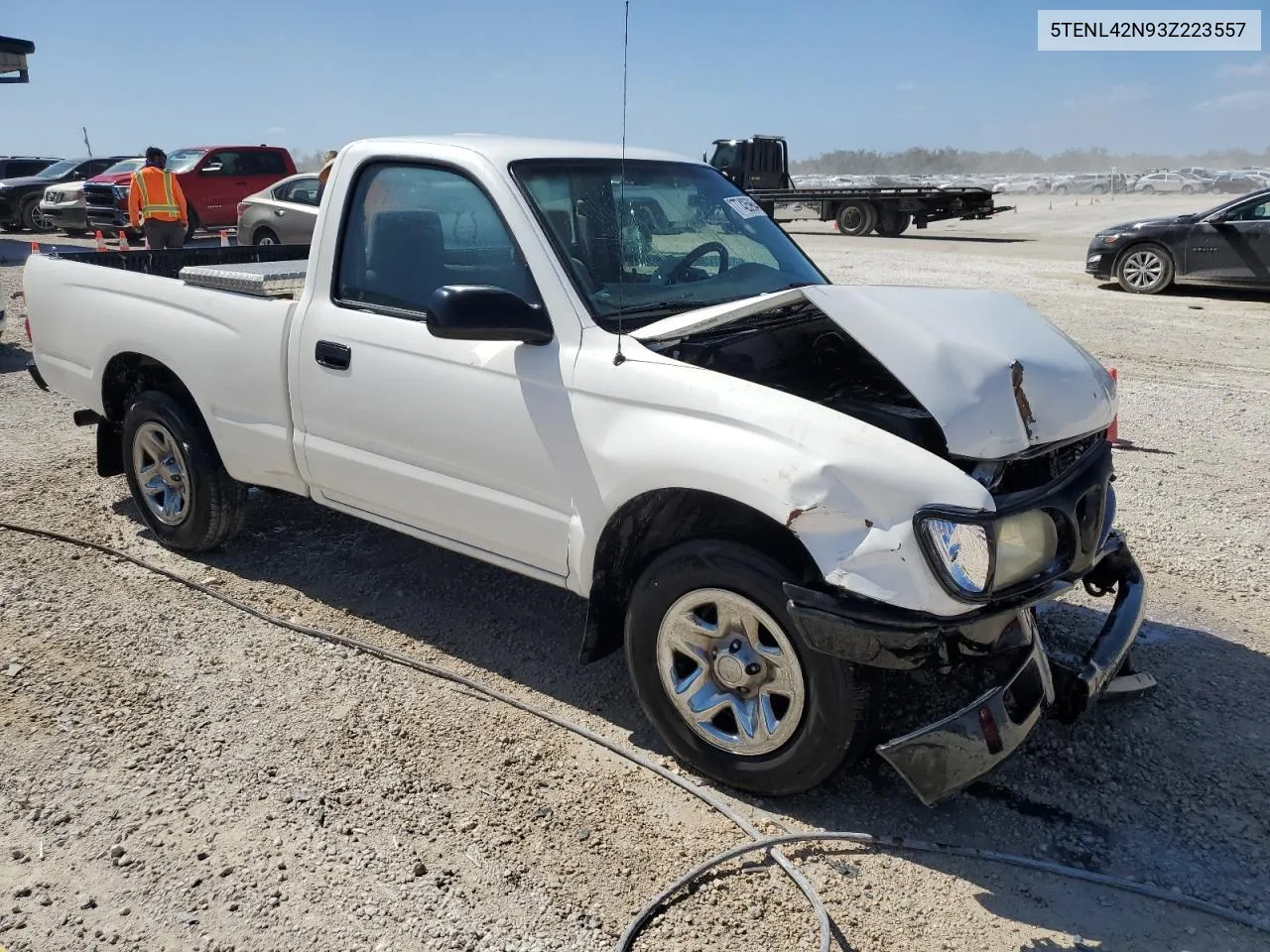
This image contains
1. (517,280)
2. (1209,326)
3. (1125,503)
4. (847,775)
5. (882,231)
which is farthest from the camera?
(882,231)

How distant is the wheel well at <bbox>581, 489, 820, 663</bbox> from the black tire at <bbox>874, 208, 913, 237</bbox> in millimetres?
22748

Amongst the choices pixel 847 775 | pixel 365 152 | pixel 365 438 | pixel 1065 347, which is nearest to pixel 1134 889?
pixel 847 775

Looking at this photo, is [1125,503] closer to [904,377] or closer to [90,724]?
[904,377]

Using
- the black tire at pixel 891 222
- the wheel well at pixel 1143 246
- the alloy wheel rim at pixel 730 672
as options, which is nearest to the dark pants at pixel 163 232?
the wheel well at pixel 1143 246

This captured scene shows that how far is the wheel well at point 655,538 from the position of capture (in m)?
3.12

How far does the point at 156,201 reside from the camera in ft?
45.1

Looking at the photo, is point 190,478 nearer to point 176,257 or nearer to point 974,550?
point 176,257

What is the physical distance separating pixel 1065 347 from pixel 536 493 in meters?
1.84

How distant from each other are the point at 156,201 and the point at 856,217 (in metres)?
16.8

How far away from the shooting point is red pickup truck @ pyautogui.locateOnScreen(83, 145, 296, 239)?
68.9ft

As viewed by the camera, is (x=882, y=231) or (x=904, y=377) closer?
(x=904, y=377)

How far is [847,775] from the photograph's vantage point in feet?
11.1

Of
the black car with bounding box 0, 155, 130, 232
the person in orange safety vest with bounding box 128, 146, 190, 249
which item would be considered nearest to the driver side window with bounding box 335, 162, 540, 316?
the person in orange safety vest with bounding box 128, 146, 190, 249

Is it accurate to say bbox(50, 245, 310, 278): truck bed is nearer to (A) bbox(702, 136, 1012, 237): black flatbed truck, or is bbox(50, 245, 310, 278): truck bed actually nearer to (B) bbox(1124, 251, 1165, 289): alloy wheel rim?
(B) bbox(1124, 251, 1165, 289): alloy wheel rim
